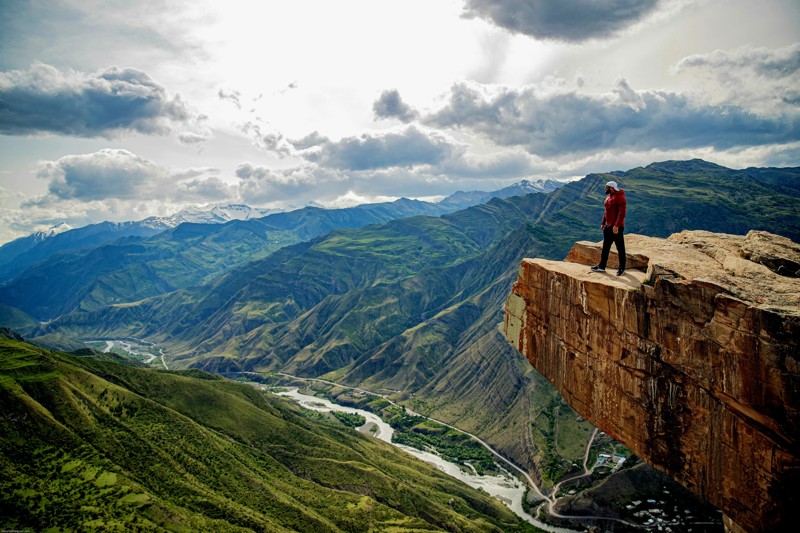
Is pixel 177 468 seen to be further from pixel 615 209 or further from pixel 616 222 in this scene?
pixel 615 209

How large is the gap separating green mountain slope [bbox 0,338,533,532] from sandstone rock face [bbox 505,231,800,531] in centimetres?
7908

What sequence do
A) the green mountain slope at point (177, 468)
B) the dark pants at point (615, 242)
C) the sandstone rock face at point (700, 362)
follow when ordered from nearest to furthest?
the sandstone rock face at point (700, 362) < the dark pants at point (615, 242) < the green mountain slope at point (177, 468)

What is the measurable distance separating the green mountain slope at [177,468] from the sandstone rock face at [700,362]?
79081mm

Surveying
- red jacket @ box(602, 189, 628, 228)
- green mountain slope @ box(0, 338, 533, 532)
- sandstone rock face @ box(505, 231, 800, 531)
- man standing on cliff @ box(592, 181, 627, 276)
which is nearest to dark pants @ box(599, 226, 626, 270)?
man standing on cliff @ box(592, 181, 627, 276)

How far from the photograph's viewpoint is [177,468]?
93750 millimetres

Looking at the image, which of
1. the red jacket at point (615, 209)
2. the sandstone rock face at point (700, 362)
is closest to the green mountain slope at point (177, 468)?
the sandstone rock face at point (700, 362)

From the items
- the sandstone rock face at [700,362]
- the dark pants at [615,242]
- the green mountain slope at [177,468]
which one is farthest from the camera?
the green mountain slope at [177,468]

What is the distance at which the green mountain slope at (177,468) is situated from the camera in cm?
7512

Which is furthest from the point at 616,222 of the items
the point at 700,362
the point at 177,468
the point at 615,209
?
the point at 177,468

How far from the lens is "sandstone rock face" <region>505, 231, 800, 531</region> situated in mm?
13578

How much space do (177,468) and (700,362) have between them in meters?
105

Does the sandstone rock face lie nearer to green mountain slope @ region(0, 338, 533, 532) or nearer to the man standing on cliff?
the man standing on cliff

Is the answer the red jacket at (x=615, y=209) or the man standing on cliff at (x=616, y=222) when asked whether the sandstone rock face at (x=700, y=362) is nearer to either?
the man standing on cliff at (x=616, y=222)

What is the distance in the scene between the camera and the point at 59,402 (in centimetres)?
9594
